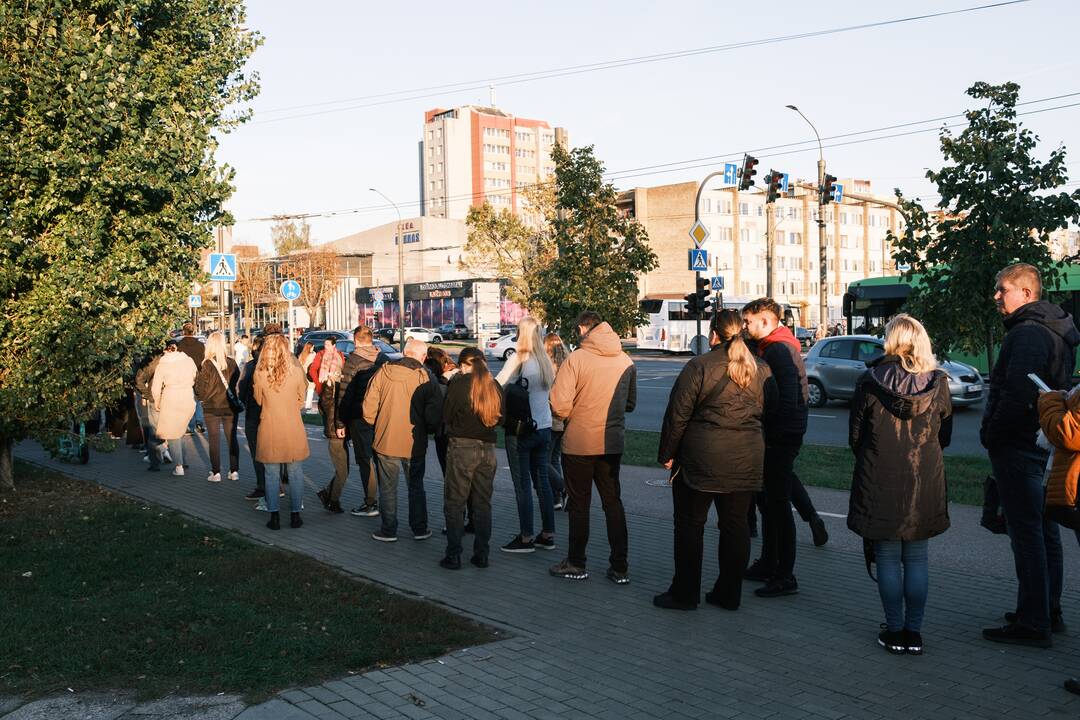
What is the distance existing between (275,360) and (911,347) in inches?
235

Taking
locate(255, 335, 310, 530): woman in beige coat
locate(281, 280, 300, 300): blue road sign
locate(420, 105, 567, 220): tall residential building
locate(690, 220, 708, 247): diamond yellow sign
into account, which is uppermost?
locate(420, 105, 567, 220): tall residential building

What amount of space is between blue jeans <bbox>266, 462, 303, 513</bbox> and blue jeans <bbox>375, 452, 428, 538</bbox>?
107 centimetres

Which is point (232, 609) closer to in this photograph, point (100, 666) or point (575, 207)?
point (100, 666)

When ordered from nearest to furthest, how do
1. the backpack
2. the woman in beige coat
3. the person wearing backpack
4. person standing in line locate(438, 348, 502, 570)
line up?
person standing in line locate(438, 348, 502, 570), the backpack, the person wearing backpack, the woman in beige coat

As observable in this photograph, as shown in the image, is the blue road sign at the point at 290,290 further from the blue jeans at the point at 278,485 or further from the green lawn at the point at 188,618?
the green lawn at the point at 188,618

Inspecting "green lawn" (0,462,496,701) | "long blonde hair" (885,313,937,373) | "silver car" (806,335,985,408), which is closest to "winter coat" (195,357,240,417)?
"green lawn" (0,462,496,701)

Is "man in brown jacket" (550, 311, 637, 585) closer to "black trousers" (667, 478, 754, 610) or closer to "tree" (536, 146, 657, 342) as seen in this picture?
"black trousers" (667, 478, 754, 610)

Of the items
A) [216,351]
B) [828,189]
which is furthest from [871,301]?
[216,351]

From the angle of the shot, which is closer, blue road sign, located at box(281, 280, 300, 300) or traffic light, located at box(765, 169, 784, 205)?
blue road sign, located at box(281, 280, 300, 300)

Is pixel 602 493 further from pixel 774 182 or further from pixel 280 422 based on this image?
pixel 774 182

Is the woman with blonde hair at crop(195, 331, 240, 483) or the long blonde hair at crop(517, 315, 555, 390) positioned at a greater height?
the long blonde hair at crop(517, 315, 555, 390)

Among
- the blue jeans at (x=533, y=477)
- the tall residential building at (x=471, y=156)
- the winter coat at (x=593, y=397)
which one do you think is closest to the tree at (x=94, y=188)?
the blue jeans at (x=533, y=477)

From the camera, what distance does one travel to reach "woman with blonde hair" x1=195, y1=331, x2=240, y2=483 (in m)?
12.1

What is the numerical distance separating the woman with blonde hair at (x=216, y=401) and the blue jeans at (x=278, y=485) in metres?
3.01
